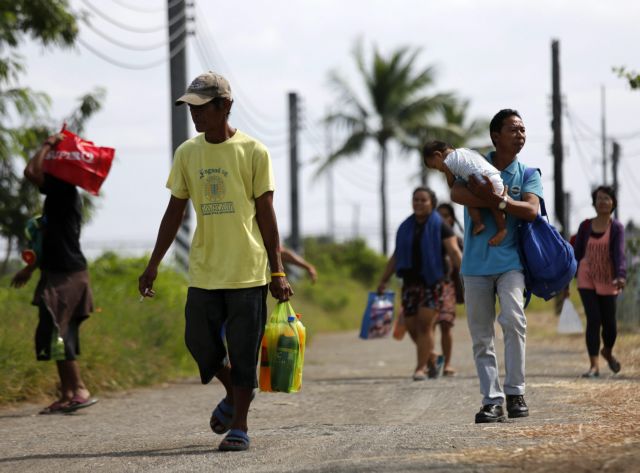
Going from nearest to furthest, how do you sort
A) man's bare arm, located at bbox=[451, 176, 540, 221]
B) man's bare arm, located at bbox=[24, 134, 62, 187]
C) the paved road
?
the paved road
man's bare arm, located at bbox=[451, 176, 540, 221]
man's bare arm, located at bbox=[24, 134, 62, 187]

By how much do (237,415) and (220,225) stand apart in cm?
106

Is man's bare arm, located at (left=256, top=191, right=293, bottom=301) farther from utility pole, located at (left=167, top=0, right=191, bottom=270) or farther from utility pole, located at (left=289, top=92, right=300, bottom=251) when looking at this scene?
utility pole, located at (left=289, top=92, right=300, bottom=251)

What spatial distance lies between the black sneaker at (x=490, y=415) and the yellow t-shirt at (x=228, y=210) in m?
1.84

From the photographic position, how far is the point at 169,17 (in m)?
21.0

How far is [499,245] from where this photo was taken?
8.33 metres

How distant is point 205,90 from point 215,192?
0.56 meters

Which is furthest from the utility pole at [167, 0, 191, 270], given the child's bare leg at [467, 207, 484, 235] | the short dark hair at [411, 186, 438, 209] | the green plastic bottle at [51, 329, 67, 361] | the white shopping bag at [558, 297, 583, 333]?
the child's bare leg at [467, 207, 484, 235]

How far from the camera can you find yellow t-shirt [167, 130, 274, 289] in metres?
7.22

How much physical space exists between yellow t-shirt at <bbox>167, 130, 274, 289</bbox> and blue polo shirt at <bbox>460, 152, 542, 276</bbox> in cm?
166

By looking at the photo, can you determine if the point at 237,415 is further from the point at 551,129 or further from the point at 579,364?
the point at 551,129

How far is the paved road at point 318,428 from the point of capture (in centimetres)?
662

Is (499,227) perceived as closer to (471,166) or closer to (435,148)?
(471,166)

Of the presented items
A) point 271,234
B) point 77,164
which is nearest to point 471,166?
point 271,234

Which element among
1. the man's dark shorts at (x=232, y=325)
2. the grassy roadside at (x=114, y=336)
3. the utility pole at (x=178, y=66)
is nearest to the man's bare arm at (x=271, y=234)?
the man's dark shorts at (x=232, y=325)
